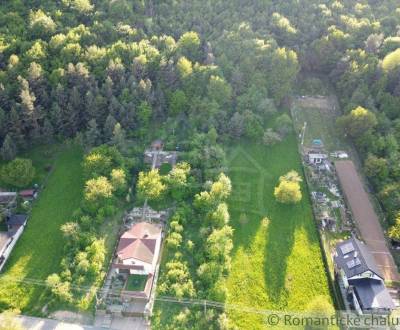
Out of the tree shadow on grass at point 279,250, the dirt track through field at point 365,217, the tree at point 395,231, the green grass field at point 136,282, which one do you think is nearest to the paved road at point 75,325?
the green grass field at point 136,282

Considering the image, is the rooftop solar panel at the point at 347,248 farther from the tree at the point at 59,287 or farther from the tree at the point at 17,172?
the tree at the point at 17,172

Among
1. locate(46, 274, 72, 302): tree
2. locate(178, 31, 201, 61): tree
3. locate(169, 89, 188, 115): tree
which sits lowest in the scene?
locate(46, 274, 72, 302): tree

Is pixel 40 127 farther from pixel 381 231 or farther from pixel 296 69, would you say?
pixel 381 231

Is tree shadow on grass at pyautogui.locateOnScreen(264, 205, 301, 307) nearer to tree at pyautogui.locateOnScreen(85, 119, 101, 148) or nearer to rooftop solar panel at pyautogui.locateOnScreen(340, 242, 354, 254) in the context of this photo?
rooftop solar panel at pyautogui.locateOnScreen(340, 242, 354, 254)

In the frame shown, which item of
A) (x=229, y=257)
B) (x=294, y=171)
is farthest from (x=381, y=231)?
(x=229, y=257)

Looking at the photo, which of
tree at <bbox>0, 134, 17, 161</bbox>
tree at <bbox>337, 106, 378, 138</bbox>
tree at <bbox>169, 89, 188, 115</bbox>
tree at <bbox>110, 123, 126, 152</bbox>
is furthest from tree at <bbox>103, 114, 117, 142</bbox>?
tree at <bbox>337, 106, 378, 138</bbox>

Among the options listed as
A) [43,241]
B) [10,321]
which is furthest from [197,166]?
[10,321]
